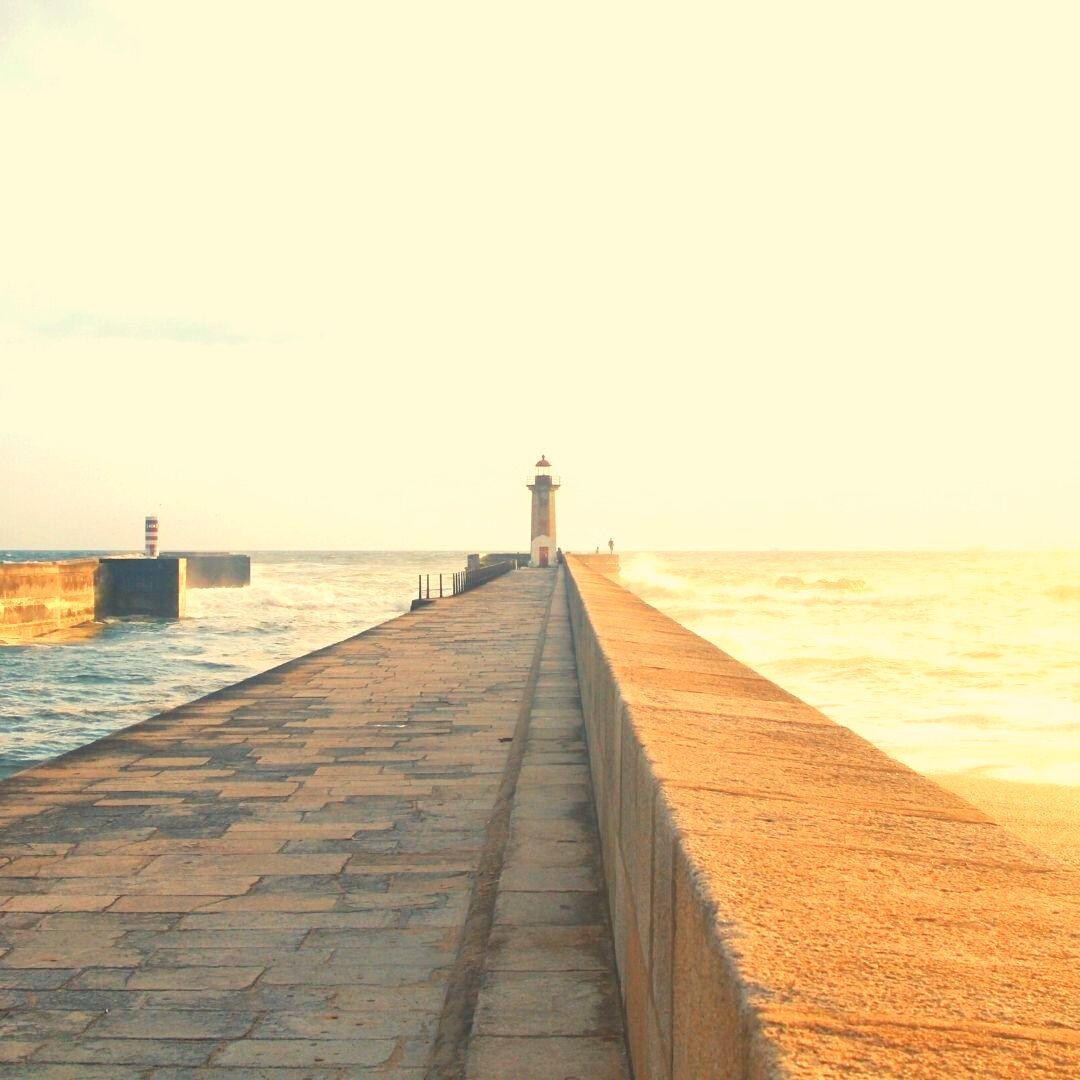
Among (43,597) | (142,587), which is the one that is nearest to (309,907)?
(43,597)

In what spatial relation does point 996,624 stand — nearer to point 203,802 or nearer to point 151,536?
point 151,536

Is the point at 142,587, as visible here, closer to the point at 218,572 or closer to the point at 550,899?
the point at 218,572

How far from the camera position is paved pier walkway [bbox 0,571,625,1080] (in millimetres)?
2691

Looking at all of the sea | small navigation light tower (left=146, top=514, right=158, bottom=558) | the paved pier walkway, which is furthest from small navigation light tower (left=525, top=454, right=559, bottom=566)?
the paved pier walkway

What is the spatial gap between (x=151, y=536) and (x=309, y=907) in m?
40.1

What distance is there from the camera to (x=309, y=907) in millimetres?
3752

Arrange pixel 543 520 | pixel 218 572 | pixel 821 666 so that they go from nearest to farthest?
pixel 821 666, pixel 543 520, pixel 218 572

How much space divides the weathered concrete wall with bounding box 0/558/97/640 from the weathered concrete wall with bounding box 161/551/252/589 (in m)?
24.5

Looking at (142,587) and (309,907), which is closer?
(309,907)

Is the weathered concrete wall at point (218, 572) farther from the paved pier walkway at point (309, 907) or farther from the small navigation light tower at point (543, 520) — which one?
the paved pier walkway at point (309, 907)

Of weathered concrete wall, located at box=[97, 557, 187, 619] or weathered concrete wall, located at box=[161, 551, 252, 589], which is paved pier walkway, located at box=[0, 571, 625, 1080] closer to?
weathered concrete wall, located at box=[97, 557, 187, 619]

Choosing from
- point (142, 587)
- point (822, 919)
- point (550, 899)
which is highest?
point (822, 919)

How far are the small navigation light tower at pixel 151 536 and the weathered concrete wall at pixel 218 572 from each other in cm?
1580

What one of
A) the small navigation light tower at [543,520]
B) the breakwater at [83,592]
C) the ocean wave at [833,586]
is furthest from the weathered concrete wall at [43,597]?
the ocean wave at [833,586]
